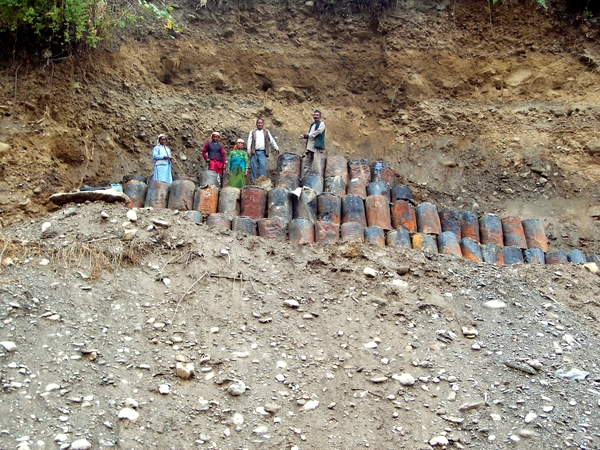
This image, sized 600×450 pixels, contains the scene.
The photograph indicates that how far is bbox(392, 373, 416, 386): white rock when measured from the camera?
491cm

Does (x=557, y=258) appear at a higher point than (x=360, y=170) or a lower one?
lower

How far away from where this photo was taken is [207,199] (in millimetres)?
7820

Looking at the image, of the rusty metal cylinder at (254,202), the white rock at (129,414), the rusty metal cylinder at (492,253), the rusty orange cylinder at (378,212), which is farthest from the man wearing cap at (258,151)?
the white rock at (129,414)

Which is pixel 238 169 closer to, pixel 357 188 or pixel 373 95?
pixel 357 188

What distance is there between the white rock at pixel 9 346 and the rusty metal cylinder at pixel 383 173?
213 inches

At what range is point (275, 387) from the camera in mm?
4801

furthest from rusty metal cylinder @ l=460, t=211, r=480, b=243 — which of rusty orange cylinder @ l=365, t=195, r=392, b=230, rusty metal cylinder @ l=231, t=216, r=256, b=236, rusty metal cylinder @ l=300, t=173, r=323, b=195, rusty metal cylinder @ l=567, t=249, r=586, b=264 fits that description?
rusty metal cylinder @ l=231, t=216, r=256, b=236

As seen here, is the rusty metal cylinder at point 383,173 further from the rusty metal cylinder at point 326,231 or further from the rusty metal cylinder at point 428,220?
the rusty metal cylinder at point 326,231

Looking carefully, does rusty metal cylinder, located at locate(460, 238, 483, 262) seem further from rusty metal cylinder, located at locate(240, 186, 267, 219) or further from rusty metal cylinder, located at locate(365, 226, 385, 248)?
rusty metal cylinder, located at locate(240, 186, 267, 219)

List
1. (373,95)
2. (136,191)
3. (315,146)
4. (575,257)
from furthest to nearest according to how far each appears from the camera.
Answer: (373,95) → (315,146) → (136,191) → (575,257)

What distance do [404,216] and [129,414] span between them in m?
4.44

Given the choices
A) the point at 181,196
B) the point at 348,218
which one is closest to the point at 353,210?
the point at 348,218

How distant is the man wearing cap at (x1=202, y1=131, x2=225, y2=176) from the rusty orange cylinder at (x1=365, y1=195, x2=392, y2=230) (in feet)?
6.62

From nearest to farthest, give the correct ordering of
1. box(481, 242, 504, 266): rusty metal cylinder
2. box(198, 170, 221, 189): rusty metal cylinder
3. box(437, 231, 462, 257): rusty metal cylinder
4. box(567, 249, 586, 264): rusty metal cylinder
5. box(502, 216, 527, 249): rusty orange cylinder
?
box(437, 231, 462, 257): rusty metal cylinder → box(481, 242, 504, 266): rusty metal cylinder → box(567, 249, 586, 264): rusty metal cylinder → box(502, 216, 527, 249): rusty orange cylinder → box(198, 170, 221, 189): rusty metal cylinder
